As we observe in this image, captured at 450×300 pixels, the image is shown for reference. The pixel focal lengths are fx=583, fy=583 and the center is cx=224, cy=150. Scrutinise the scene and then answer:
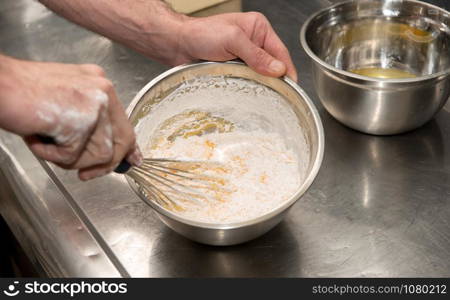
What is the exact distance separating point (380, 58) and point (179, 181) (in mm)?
475

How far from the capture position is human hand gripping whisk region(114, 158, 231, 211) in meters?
0.82

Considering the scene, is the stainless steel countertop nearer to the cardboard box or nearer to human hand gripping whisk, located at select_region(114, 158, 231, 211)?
human hand gripping whisk, located at select_region(114, 158, 231, 211)

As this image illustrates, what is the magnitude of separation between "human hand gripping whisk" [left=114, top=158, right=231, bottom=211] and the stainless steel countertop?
3.1 inches

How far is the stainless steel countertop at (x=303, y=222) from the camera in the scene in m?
0.83

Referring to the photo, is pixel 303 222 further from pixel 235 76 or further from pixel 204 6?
pixel 204 6

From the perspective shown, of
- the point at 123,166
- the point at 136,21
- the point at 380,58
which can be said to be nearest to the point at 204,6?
the point at 136,21

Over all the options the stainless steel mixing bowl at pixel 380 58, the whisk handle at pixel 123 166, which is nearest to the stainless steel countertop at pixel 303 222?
the stainless steel mixing bowl at pixel 380 58

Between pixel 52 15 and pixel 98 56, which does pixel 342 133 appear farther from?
pixel 52 15

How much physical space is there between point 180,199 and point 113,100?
0.75 feet

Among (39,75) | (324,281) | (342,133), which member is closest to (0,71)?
(39,75)

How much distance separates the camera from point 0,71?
2.02 ft

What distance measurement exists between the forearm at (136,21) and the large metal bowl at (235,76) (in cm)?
9

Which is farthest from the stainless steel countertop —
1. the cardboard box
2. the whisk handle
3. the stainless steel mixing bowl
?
the cardboard box

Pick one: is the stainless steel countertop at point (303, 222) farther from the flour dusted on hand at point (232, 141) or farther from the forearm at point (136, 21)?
the forearm at point (136, 21)
